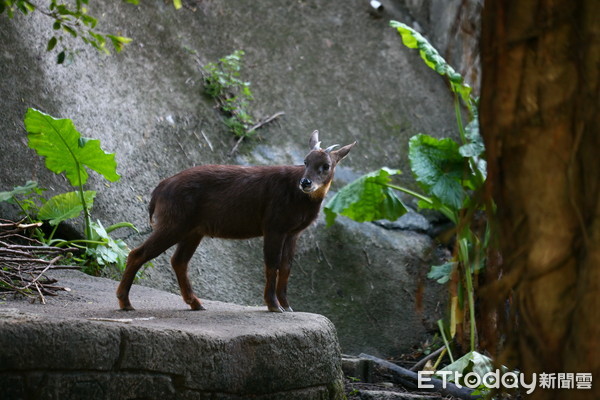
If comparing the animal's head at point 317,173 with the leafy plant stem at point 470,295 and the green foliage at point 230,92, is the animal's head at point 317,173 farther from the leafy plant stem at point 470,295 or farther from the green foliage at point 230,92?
the green foliage at point 230,92

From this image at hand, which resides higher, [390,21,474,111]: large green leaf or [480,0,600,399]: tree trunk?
[390,21,474,111]: large green leaf

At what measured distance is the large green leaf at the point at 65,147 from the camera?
279 inches

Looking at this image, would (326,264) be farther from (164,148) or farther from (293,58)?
(293,58)

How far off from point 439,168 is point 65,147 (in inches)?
151

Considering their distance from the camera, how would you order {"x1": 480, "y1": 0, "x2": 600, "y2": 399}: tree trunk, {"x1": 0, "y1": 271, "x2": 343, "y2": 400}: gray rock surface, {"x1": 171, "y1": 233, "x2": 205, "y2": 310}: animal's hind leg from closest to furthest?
{"x1": 480, "y1": 0, "x2": 600, "y2": 399}: tree trunk < {"x1": 0, "y1": 271, "x2": 343, "y2": 400}: gray rock surface < {"x1": 171, "y1": 233, "x2": 205, "y2": 310}: animal's hind leg

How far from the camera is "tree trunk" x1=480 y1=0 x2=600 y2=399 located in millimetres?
2930

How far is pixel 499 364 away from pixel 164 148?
6.73 metres

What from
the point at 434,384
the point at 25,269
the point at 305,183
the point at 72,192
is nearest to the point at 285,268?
the point at 305,183

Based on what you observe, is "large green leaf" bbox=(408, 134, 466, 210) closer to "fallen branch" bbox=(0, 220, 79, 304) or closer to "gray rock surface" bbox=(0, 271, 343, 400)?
"gray rock surface" bbox=(0, 271, 343, 400)

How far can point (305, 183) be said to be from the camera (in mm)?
6336

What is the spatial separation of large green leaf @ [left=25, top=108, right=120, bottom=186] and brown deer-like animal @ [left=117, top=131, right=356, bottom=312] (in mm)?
1036

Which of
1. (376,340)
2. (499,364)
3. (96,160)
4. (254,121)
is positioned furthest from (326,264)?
(499,364)

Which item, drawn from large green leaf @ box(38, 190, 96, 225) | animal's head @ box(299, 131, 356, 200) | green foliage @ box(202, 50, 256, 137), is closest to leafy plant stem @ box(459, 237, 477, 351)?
A: animal's head @ box(299, 131, 356, 200)

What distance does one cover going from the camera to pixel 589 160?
2.95 metres
